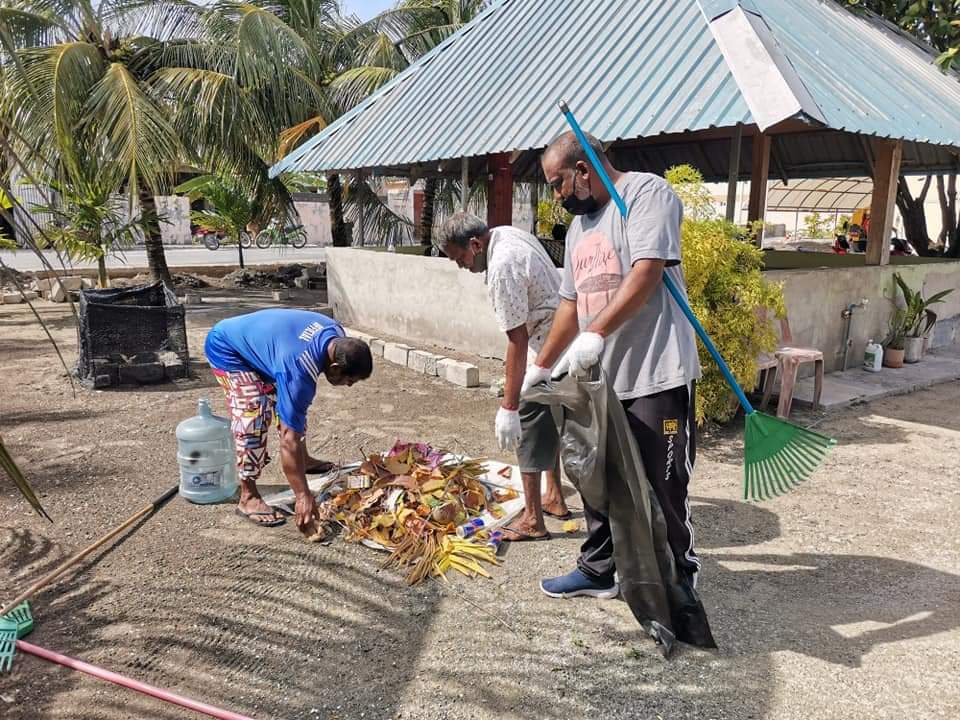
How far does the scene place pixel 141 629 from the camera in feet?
9.57

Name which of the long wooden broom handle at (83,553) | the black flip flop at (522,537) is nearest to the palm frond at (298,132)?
the long wooden broom handle at (83,553)

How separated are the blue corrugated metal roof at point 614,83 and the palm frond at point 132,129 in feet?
5.45

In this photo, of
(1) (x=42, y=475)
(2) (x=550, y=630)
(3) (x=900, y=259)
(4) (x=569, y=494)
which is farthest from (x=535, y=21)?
(2) (x=550, y=630)

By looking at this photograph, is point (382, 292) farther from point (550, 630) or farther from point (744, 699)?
point (744, 699)

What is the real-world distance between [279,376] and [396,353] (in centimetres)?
471

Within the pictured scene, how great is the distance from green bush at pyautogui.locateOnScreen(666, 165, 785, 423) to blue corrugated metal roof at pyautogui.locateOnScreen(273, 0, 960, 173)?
1025mm

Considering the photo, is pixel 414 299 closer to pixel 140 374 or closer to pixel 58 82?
pixel 140 374

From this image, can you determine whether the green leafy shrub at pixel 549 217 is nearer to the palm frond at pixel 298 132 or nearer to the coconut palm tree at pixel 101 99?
the palm frond at pixel 298 132

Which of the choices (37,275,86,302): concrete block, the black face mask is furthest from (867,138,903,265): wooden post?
(37,275,86,302): concrete block

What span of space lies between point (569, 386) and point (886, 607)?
185 centimetres

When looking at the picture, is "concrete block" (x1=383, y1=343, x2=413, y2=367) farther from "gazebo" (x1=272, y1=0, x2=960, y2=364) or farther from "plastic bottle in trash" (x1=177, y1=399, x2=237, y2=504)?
"plastic bottle in trash" (x1=177, y1=399, x2=237, y2=504)

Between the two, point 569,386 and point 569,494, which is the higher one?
point 569,386

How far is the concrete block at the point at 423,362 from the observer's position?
754cm

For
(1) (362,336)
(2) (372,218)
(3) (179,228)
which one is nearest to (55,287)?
(2) (372,218)
